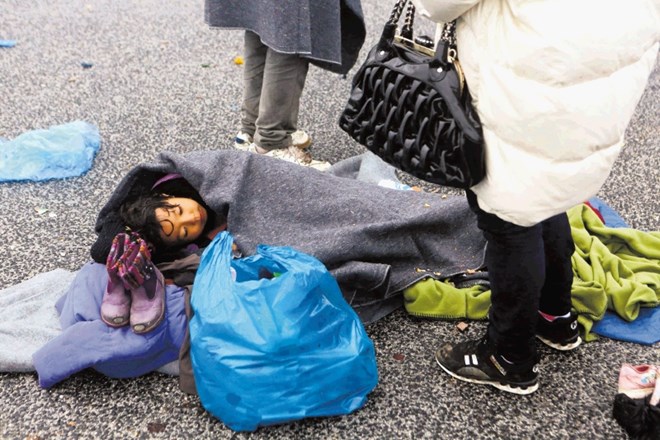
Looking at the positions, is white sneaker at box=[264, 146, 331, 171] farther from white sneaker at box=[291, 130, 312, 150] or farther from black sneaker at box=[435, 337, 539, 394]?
black sneaker at box=[435, 337, 539, 394]

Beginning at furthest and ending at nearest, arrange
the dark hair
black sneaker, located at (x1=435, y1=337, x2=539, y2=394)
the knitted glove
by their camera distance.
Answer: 1. the dark hair
2. the knitted glove
3. black sneaker, located at (x1=435, y1=337, x2=539, y2=394)

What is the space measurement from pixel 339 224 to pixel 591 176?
3.51 feet

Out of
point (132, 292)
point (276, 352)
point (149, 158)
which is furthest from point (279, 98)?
point (276, 352)

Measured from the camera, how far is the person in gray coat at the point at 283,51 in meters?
2.68

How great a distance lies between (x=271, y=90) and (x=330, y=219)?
2.84 ft

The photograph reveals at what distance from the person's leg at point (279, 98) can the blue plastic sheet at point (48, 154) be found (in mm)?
863

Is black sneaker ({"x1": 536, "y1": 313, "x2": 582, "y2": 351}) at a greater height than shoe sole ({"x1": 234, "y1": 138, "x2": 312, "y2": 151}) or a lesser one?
greater

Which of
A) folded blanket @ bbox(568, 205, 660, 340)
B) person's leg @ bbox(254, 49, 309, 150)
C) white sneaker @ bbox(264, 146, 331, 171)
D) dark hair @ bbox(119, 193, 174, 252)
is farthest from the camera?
white sneaker @ bbox(264, 146, 331, 171)

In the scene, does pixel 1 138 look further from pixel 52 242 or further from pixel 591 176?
pixel 591 176

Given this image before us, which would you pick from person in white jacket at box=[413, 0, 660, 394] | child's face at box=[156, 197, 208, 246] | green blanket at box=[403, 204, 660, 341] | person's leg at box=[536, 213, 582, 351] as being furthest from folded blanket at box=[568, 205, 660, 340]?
child's face at box=[156, 197, 208, 246]

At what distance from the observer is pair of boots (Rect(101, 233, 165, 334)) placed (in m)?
1.92

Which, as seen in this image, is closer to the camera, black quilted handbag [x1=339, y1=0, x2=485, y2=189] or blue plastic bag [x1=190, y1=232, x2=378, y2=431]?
black quilted handbag [x1=339, y1=0, x2=485, y2=189]

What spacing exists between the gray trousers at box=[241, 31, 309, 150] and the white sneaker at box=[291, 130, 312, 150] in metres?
0.14

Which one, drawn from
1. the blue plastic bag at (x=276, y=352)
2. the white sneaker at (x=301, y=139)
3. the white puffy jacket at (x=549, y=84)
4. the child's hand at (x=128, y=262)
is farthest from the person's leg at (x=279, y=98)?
the white puffy jacket at (x=549, y=84)
